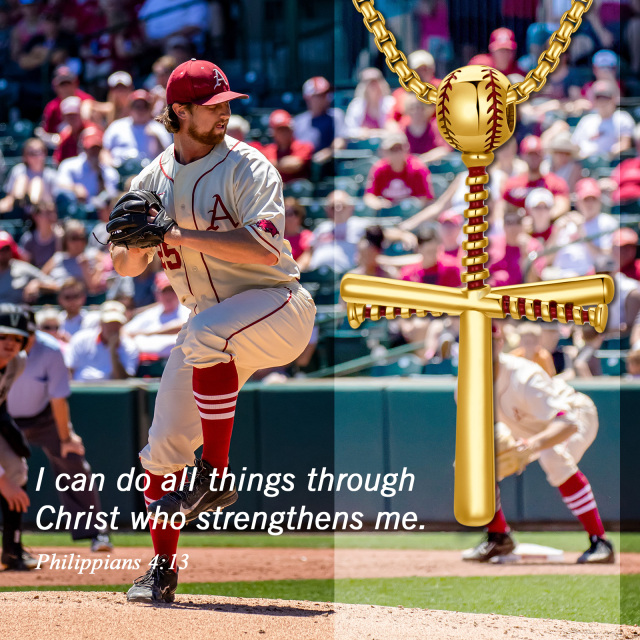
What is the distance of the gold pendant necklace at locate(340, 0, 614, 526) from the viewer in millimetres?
1853

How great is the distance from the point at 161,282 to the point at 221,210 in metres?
4.40

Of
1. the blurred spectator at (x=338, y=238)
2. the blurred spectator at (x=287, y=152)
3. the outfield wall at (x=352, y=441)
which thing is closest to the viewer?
the outfield wall at (x=352, y=441)

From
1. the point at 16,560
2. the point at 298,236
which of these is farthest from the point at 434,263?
the point at 16,560

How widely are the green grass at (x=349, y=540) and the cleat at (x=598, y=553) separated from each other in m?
0.57

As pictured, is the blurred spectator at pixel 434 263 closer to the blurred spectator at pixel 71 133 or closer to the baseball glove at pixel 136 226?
the baseball glove at pixel 136 226

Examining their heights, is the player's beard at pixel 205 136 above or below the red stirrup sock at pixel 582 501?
above

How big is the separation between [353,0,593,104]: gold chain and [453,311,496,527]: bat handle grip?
41 cm

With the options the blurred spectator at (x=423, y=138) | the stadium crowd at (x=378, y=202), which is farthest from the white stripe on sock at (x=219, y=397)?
the blurred spectator at (x=423, y=138)

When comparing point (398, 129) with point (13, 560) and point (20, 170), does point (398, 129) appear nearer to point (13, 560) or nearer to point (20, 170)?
point (20, 170)

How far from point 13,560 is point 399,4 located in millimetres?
3744

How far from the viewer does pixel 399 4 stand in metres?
5.88

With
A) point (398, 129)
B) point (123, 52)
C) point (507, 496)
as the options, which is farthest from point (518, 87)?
point (123, 52)

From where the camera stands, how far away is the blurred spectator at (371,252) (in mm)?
7430

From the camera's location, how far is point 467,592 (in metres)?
5.09
